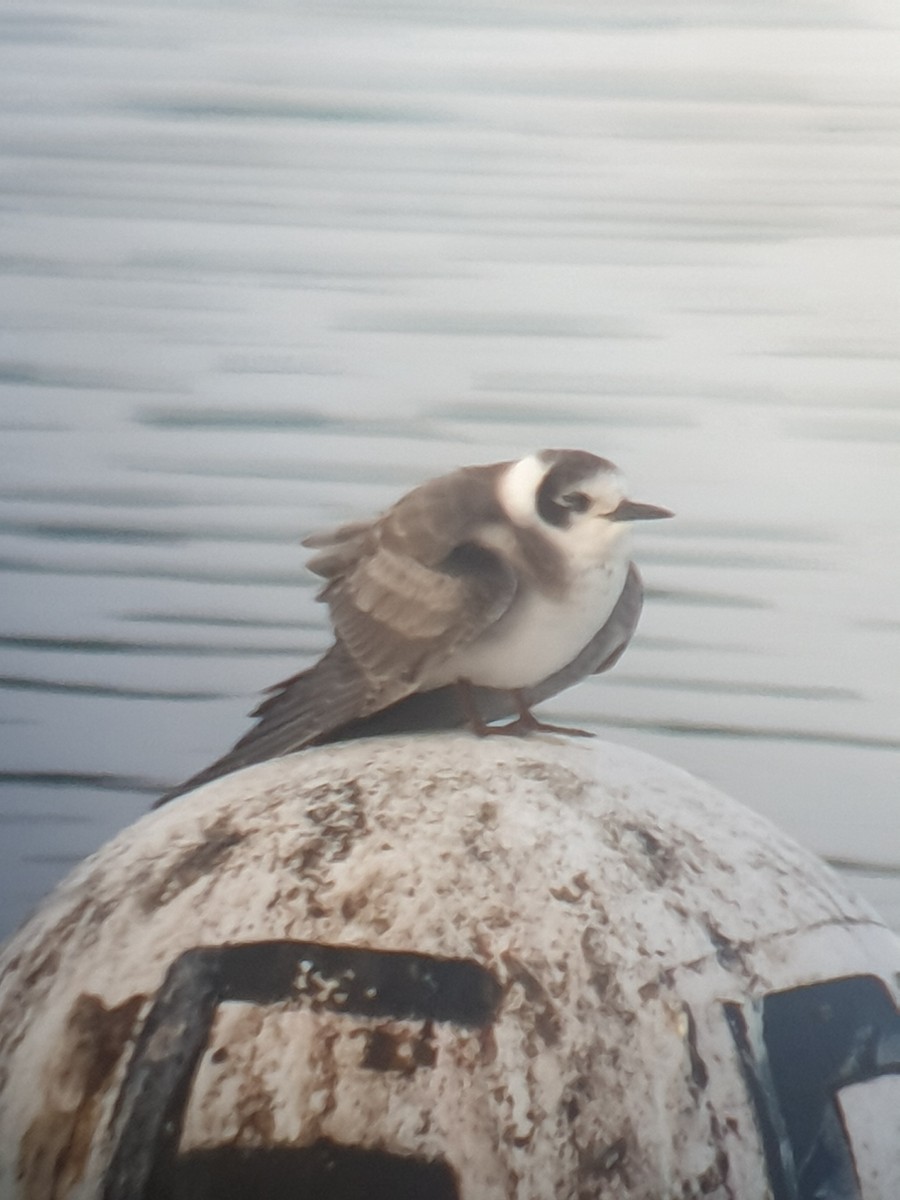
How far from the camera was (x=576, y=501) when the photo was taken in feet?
4.42

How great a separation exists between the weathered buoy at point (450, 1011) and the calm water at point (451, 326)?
76cm

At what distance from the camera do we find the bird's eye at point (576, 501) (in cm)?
Answer: 134

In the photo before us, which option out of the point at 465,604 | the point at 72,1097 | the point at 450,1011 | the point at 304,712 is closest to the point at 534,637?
the point at 465,604

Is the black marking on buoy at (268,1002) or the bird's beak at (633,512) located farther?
the bird's beak at (633,512)

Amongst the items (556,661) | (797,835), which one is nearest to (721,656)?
(797,835)

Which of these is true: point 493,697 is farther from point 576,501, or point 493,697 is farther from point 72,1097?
point 72,1097

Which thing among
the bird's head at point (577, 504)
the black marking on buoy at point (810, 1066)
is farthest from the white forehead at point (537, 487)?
the black marking on buoy at point (810, 1066)

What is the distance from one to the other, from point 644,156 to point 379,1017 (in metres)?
1.22

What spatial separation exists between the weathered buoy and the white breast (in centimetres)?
22

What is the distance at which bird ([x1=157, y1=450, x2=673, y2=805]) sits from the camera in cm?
129

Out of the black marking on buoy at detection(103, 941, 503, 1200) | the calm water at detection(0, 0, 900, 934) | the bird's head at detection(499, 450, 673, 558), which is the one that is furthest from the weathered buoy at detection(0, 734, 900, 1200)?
the calm water at detection(0, 0, 900, 934)

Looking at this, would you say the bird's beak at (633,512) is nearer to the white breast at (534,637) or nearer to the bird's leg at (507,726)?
the white breast at (534,637)

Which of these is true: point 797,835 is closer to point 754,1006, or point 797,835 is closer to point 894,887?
point 894,887

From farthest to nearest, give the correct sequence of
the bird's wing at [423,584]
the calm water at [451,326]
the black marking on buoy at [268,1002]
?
1. the calm water at [451,326]
2. the bird's wing at [423,584]
3. the black marking on buoy at [268,1002]
